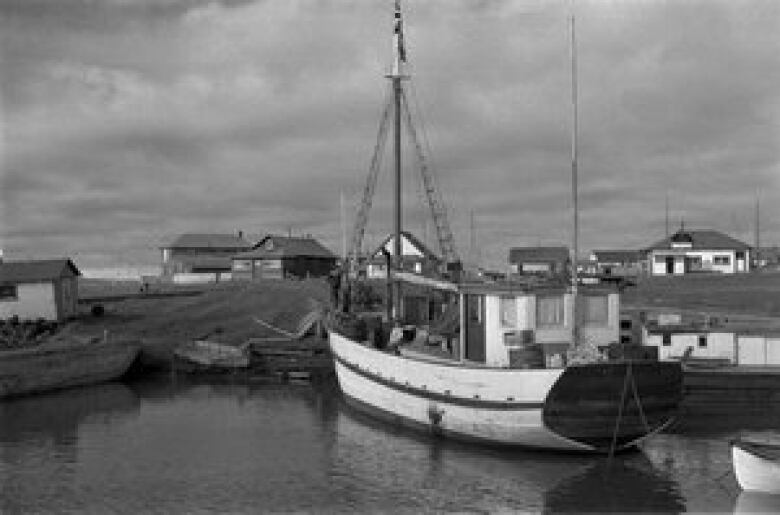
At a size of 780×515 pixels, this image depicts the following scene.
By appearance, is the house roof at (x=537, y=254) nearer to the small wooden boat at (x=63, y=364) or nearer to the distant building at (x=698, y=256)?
the distant building at (x=698, y=256)

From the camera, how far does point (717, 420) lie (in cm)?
2734

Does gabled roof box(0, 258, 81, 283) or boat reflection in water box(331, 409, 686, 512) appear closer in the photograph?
boat reflection in water box(331, 409, 686, 512)

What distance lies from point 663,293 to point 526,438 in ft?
128

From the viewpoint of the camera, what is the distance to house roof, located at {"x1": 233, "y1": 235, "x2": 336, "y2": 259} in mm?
81750

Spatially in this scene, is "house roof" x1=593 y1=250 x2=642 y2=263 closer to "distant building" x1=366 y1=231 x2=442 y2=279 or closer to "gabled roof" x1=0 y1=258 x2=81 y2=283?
"distant building" x1=366 y1=231 x2=442 y2=279

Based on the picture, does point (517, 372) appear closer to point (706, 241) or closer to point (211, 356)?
point (211, 356)

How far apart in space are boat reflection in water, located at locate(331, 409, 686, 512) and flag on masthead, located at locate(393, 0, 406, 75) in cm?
1877

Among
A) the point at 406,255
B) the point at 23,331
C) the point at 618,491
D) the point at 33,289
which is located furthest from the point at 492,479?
the point at 406,255

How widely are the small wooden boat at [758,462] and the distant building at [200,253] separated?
80936 mm

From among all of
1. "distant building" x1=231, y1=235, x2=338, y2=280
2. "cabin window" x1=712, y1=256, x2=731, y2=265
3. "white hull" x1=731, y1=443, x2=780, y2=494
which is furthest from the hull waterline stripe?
Answer: "cabin window" x1=712, y1=256, x2=731, y2=265

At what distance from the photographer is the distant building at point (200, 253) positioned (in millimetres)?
97500

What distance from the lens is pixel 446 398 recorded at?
2450 cm

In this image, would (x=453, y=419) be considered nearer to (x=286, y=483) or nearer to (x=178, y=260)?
(x=286, y=483)

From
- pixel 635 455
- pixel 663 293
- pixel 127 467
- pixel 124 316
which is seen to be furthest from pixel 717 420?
pixel 124 316
